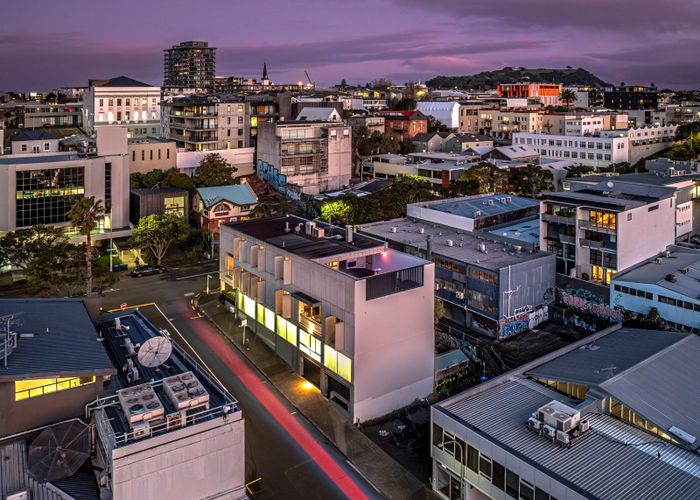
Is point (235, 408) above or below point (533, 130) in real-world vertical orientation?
below

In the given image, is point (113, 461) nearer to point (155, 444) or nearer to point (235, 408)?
point (155, 444)

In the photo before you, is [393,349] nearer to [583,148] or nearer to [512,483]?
[512,483]

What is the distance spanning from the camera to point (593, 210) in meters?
41.4

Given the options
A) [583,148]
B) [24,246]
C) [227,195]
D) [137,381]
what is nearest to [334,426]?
[137,381]

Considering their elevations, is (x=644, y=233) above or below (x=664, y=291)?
above

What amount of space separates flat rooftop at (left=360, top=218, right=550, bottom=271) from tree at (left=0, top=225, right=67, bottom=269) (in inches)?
980

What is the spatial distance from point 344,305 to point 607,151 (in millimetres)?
74274

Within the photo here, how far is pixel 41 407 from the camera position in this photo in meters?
20.1

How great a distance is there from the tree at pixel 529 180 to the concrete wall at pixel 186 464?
61323 mm

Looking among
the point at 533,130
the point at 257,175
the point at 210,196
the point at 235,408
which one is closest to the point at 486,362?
the point at 235,408

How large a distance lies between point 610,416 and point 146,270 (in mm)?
39321

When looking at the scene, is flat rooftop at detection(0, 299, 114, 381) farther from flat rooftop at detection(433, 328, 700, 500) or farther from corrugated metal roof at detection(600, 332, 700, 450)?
corrugated metal roof at detection(600, 332, 700, 450)

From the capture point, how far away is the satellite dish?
23.3 meters

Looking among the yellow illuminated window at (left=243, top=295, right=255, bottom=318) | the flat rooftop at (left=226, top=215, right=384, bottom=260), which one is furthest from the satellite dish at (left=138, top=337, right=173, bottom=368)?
the yellow illuminated window at (left=243, top=295, right=255, bottom=318)
